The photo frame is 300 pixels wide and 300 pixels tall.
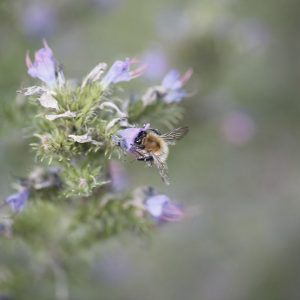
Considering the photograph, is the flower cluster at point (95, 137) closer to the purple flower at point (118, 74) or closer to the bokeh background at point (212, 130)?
the purple flower at point (118, 74)

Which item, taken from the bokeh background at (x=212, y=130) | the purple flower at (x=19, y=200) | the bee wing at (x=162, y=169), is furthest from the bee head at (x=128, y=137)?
the bokeh background at (x=212, y=130)

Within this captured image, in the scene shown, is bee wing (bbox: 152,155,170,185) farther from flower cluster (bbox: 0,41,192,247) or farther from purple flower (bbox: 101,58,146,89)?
purple flower (bbox: 101,58,146,89)

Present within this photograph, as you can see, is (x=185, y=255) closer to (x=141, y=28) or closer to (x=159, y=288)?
(x=159, y=288)

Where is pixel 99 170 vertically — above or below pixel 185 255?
below

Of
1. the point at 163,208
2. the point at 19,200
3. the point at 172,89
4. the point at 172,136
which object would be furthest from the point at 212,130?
the point at 19,200

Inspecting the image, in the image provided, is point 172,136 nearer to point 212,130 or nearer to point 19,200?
point 19,200

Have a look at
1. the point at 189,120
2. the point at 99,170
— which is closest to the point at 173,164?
the point at 189,120

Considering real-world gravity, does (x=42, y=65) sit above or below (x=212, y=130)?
below

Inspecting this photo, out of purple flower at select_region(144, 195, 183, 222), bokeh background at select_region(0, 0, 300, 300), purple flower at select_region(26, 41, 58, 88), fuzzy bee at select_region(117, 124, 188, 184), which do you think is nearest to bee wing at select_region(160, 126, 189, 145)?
fuzzy bee at select_region(117, 124, 188, 184)
